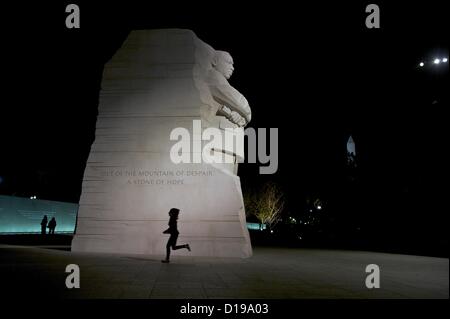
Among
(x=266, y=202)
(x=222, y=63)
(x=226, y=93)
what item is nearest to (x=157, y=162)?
(x=226, y=93)

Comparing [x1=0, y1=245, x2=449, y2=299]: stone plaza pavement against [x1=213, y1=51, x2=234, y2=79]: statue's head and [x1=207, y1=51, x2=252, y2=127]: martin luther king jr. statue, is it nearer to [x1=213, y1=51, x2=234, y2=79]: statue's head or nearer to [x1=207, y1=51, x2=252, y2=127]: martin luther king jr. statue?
[x1=207, y1=51, x2=252, y2=127]: martin luther king jr. statue

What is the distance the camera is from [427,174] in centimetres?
2202

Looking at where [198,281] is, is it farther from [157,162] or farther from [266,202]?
[266,202]

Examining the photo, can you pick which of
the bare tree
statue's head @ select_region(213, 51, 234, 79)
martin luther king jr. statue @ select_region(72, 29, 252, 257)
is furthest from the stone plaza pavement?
the bare tree

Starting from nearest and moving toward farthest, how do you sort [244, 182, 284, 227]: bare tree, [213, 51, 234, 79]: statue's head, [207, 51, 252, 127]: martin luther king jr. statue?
[207, 51, 252, 127]: martin luther king jr. statue → [213, 51, 234, 79]: statue's head → [244, 182, 284, 227]: bare tree

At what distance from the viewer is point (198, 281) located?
7.27m

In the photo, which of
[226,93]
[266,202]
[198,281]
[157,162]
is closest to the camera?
[198,281]

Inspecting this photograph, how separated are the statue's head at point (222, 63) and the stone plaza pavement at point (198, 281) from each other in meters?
7.36

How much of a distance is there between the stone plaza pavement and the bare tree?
40300 mm

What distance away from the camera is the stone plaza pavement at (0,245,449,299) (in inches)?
241

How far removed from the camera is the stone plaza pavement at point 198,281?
20.1 feet

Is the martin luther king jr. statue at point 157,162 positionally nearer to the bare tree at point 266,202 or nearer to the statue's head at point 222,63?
the statue's head at point 222,63

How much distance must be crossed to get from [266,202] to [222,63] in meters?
38.2
